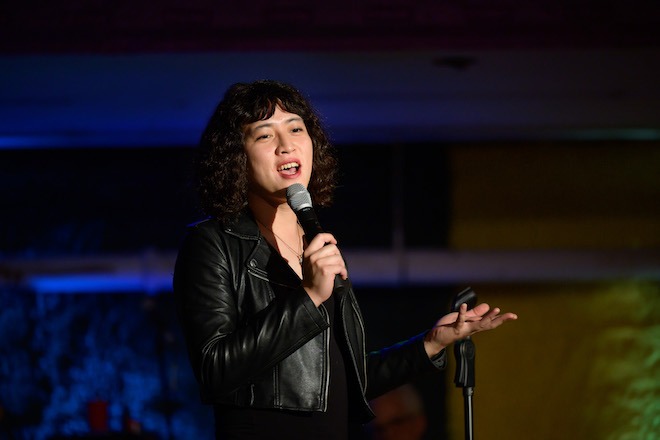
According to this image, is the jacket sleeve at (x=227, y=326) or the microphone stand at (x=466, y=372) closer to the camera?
the jacket sleeve at (x=227, y=326)

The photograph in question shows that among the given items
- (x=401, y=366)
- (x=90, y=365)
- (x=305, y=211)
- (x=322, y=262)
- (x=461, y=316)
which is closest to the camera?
(x=322, y=262)

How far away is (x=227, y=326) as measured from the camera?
1591 mm

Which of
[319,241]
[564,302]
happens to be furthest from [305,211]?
[564,302]

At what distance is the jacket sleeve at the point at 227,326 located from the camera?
1.52 metres

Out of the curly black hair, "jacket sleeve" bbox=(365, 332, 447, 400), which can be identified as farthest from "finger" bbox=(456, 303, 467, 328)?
the curly black hair

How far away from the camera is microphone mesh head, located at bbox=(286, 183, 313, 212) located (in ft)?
5.25

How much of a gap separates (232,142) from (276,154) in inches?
3.9

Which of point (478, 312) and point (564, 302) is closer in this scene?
point (478, 312)

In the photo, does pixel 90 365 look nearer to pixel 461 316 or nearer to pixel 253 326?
pixel 461 316

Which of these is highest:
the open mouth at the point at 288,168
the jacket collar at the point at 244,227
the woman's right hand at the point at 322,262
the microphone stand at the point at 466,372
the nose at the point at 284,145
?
the nose at the point at 284,145

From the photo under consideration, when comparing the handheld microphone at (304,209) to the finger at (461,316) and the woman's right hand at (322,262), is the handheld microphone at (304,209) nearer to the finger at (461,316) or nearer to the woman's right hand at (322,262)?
the woman's right hand at (322,262)

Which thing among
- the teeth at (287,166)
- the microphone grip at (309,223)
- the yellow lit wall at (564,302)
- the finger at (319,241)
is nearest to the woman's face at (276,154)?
the teeth at (287,166)

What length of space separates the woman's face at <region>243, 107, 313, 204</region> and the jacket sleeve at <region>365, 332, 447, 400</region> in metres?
0.49

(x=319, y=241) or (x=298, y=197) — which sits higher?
(x=298, y=197)
